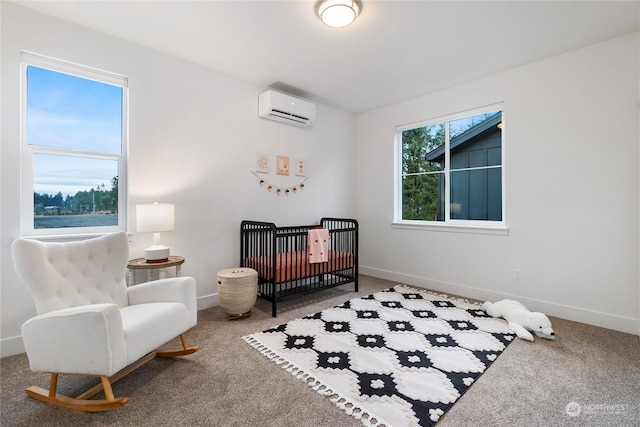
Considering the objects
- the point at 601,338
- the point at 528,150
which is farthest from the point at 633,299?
the point at 528,150

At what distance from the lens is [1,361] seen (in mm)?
1991

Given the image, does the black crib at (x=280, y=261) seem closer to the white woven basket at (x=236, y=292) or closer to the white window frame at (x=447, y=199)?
the white woven basket at (x=236, y=292)

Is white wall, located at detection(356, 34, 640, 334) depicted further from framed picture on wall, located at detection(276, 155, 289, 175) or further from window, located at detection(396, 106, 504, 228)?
framed picture on wall, located at detection(276, 155, 289, 175)

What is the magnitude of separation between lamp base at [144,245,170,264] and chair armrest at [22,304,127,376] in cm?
97

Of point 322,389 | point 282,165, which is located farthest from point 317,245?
point 322,389

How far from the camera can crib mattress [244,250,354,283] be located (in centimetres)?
291

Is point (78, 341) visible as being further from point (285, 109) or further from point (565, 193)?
point (565, 193)

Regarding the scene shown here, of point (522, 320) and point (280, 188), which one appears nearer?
point (522, 320)

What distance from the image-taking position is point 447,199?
3646 mm

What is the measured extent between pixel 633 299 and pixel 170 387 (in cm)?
348

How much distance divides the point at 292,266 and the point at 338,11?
7.12ft

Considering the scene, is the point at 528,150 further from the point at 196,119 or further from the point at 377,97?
the point at 196,119

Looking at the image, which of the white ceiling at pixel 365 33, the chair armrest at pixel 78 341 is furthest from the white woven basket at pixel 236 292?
the white ceiling at pixel 365 33

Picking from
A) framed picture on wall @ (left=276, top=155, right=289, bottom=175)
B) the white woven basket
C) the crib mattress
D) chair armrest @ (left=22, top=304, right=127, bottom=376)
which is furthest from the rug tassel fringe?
framed picture on wall @ (left=276, top=155, right=289, bottom=175)
